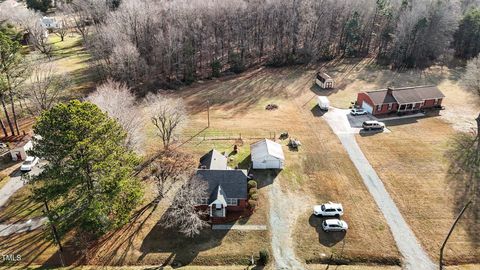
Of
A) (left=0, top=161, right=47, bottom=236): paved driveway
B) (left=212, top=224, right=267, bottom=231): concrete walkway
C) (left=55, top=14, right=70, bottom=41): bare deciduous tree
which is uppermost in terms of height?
(left=55, top=14, right=70, bottom=41): bare deciduous tree

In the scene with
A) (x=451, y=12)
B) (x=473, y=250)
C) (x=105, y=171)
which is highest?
(x=451, y=12)

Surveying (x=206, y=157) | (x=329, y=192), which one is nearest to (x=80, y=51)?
(x=206, y=157)

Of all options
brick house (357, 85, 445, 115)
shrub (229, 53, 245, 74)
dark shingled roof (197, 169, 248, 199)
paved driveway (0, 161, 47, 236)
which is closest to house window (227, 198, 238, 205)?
dark shingled roof (197, 169, 248, 199)

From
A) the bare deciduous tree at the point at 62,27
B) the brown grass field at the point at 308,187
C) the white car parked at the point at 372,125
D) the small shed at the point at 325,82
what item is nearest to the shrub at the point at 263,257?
the brown grass field at the point at 308,187

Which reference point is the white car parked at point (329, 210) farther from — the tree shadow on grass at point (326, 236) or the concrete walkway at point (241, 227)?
the concrete walkway at point (241, 227)

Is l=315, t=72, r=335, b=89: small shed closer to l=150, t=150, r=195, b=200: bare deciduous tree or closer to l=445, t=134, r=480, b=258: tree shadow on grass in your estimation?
l=445, t=134, r=480, b=258: tree shadow on grass

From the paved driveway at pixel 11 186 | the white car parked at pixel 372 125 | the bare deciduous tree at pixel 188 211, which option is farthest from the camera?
the white car parked at pixel 372 125

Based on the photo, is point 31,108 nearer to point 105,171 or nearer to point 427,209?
point 105,171
